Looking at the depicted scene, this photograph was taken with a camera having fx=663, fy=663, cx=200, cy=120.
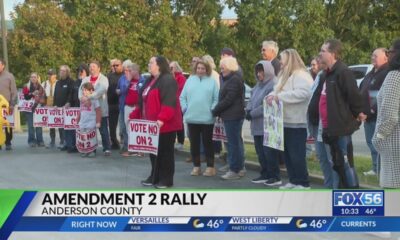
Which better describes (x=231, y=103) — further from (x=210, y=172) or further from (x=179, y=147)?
(x=179, y=147)

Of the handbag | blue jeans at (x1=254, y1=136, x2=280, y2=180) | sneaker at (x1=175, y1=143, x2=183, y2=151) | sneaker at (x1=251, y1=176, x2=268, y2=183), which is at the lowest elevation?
sneaker at (x1=175, y1=143, x2=183, y2=151)

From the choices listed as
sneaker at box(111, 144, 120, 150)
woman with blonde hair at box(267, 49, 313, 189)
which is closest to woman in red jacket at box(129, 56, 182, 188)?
woman with blonde hair at box(267, 49, 313, 189)

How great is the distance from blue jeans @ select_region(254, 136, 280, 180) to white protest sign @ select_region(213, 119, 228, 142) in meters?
0.84

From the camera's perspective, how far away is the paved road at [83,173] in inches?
381

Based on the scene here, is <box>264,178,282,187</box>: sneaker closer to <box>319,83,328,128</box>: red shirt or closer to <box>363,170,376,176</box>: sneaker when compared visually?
<box>363,170,376,176</box>: sneaker

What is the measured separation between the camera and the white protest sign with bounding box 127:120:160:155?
8.91 m

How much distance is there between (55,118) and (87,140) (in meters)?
1.61

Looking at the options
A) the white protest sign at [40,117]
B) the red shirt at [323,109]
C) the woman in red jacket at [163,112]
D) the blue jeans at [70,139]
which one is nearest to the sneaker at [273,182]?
the woman in red jacket at [163,112]

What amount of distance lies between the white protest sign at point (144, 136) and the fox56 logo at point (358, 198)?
347 centimetres

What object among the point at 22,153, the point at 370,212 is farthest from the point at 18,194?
the point at 22,153

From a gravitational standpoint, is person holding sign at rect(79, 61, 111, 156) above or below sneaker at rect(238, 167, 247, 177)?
above

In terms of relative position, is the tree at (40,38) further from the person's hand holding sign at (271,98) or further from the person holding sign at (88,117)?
the person's hand holding sign at (271,98)

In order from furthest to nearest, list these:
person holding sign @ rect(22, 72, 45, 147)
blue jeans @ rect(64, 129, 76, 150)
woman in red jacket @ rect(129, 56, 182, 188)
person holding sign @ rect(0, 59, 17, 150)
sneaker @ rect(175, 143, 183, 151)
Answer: person holding sign @ rect(22, 72, 45, 147)
person holding sign @ rect(0, 59, 17, 150)
blue jeans @ rect(64, 129, 76, 150)
sneaker @ rect(175, 143, 183, 151)
woman in red jacket @ rect(129, 56, 182, 188)

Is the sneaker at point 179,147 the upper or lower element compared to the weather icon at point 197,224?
lower
